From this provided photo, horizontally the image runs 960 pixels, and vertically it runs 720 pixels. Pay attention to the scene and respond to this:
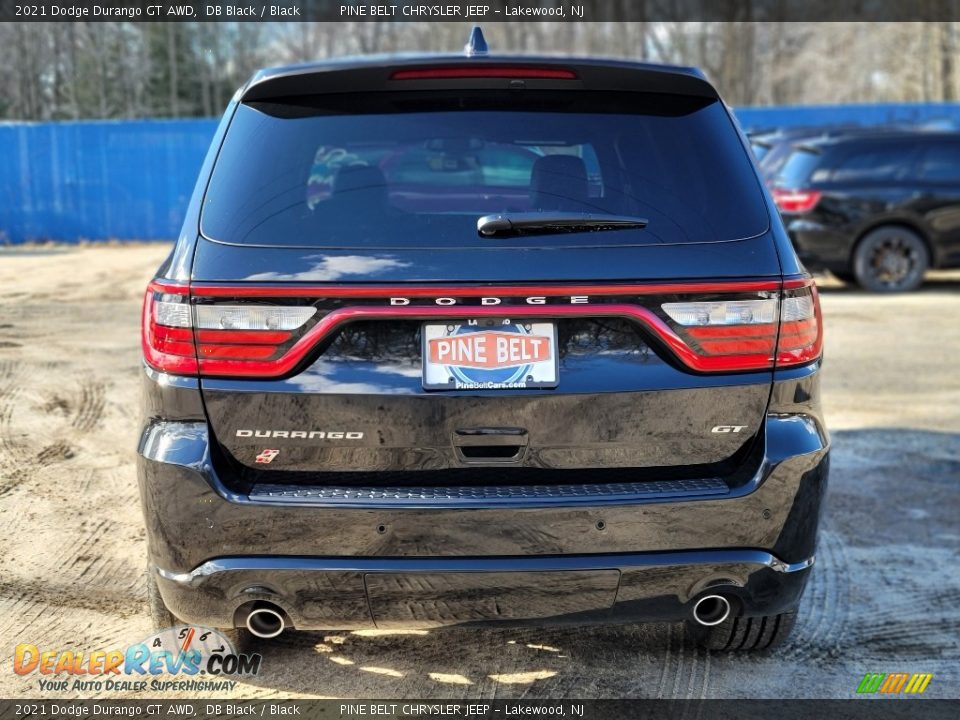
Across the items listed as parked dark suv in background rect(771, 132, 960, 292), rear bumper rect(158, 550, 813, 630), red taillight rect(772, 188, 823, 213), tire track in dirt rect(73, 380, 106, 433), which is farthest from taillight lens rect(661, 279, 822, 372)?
parked dark suv in background rect(771, 132, 960, 292)

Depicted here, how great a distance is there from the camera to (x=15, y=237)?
18641 mm

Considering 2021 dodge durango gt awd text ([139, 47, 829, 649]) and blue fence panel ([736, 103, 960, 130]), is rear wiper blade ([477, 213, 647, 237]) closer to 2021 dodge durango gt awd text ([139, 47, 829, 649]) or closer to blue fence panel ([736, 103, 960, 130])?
2021 dodge durango gt awd text ([139, 47, 829, 649])

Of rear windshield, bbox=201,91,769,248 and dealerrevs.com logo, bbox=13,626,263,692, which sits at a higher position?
rear windshield, bbox=201,91,769,248

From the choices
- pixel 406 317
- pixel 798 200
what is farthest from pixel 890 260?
pixel 406 317

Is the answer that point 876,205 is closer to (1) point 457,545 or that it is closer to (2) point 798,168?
(2) point 798,168

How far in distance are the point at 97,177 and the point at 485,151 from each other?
18.0 metres

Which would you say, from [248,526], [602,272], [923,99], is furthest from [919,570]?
[923,99]

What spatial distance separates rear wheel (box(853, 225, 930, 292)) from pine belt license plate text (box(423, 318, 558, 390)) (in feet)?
34.5

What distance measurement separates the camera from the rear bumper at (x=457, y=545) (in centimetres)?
249

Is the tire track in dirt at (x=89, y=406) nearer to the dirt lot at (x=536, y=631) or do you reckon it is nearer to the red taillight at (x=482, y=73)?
the dirt lot at (x=536, y=631)

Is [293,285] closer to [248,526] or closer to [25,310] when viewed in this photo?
[248,526]

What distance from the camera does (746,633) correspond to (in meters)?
3.19

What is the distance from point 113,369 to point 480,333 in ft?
17.9

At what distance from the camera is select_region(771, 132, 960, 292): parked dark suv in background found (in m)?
11.8
